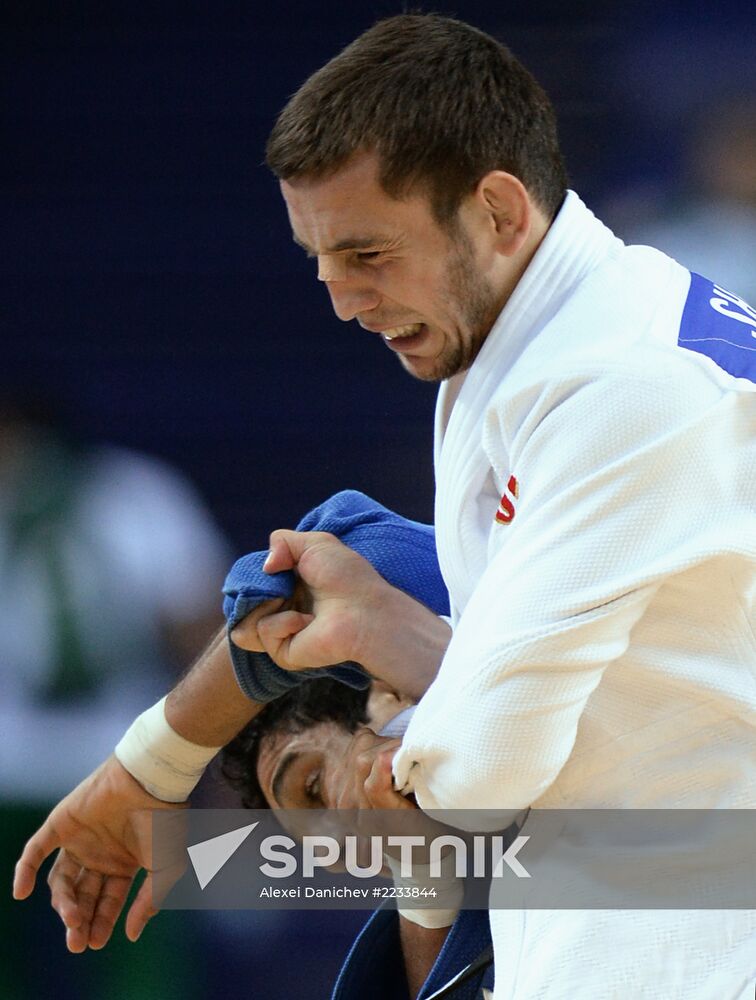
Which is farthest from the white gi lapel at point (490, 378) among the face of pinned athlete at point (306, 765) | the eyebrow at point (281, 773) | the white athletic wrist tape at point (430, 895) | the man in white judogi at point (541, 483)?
the eyebrow at point (281, 773)

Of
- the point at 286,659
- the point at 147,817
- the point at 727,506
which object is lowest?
the point at 147,817

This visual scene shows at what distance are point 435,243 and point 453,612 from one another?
1.20 ft

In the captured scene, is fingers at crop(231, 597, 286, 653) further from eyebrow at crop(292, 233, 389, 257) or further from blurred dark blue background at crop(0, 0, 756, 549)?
blurred dark blue background at crop(0, 0, 756, 549)

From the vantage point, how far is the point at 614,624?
1079 mm

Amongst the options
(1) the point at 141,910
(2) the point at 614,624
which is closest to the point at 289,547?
(2) the point at 614,624

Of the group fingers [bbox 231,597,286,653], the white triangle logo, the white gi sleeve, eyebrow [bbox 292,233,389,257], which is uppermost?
eyebrow [bbox 292,233,389,257]

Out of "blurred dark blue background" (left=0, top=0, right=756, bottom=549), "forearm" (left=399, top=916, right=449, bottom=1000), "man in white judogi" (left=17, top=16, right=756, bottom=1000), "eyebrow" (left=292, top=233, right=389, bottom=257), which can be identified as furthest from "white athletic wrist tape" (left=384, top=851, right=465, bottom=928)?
"blurred dark blue background" (left=0, top=0, right=756, bottom=549)

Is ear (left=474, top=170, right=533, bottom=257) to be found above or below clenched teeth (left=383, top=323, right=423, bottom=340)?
above

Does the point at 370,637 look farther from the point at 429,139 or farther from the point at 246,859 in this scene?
the point at 246,859

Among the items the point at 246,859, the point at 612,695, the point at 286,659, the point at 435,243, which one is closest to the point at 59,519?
the point at 246,859

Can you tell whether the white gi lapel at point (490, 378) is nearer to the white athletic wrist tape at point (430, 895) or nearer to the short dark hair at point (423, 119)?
the short dark hair at point (423, 119)

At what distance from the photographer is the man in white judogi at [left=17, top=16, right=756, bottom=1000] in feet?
3.56

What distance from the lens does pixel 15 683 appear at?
2.43 m

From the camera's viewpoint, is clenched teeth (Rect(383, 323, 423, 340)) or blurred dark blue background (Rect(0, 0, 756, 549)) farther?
blurred dark blue background (Rect(0, 0, 756, 549))
